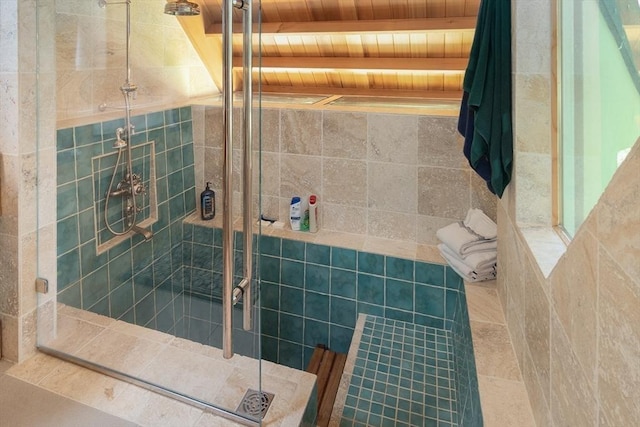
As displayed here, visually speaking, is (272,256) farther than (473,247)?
Yes

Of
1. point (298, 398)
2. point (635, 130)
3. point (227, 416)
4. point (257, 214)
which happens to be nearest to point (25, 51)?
point (257, 214)

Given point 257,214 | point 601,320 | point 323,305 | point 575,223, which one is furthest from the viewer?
point 323,305

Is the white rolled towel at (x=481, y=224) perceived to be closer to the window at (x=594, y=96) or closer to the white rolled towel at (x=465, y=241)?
the white rolled towel at (x=465, y=241)

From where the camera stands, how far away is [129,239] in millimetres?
1805

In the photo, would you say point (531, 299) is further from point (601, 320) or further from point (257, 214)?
point (257, 214)

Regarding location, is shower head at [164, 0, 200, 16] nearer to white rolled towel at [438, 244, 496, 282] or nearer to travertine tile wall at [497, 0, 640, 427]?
travertine tile wall at [497, 0, 640, 427]

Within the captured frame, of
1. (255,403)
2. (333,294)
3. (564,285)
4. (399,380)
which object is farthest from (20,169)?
(564,285)

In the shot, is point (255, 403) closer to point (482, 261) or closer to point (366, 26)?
point (482, 261)

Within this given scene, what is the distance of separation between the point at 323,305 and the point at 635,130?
1.92 m

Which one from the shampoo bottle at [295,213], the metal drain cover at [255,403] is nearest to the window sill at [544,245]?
the metal drain cover at [255,403]

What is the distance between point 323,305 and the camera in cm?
251

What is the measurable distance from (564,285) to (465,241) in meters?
1.14

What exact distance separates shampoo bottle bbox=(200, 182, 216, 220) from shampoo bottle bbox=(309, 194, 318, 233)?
0.97 metres

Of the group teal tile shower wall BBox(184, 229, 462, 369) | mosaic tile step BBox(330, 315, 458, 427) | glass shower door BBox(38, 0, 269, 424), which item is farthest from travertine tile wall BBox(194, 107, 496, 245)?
glass shower door BBox(38, 0, 269, 424)
